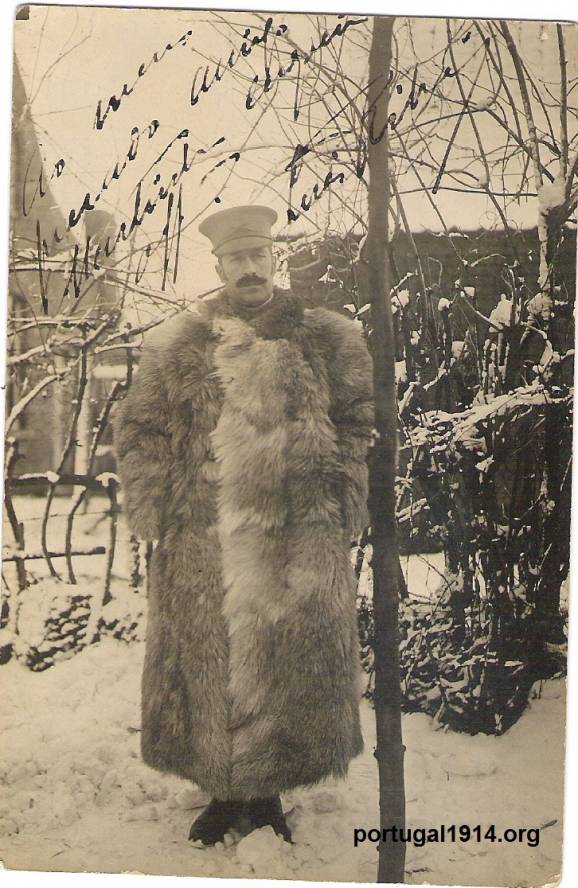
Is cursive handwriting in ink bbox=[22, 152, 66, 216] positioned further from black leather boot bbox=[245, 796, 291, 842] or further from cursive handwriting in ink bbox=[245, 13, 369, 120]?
black leather boot bbox=[245, 796, 291, 842]

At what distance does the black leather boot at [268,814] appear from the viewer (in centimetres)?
198

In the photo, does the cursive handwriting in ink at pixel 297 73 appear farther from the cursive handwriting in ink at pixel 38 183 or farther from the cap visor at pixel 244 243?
the cursive handwriting in ink at pixel 38 183

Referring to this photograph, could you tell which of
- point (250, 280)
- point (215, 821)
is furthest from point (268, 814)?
point (250, 280)

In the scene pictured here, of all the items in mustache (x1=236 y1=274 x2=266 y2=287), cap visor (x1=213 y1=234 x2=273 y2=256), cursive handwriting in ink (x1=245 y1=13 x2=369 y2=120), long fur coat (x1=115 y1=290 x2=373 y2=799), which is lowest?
long fur coat (x1=115 y1=290 x2=373 y2=799)

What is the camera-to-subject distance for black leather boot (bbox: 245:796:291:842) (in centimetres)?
198

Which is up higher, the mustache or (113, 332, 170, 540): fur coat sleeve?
the mustache

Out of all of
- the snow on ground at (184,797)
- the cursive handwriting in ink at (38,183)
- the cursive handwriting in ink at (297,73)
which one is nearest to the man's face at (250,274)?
the cursive handwriting in ink at (297,73)

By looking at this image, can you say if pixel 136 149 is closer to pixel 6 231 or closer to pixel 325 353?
pixel 6 231

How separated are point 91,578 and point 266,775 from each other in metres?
0.70

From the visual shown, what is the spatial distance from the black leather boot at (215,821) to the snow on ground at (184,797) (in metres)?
0.03

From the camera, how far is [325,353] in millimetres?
1988

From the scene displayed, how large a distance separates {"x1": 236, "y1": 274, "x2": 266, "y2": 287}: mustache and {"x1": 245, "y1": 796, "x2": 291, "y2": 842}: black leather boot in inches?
54.3

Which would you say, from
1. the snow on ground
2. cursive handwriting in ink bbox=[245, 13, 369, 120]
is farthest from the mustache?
the snow on ground

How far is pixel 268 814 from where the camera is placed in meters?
1.98
